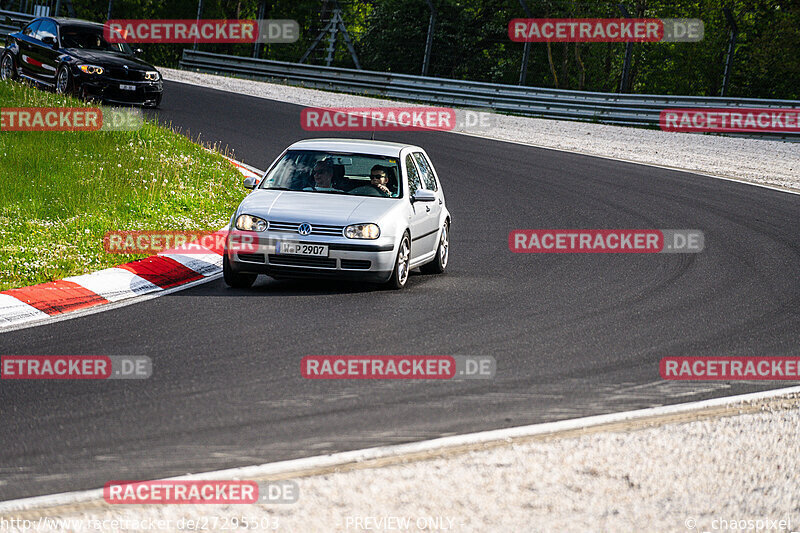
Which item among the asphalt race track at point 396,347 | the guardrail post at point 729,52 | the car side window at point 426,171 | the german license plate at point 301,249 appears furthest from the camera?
the guardrail post at point 729,52

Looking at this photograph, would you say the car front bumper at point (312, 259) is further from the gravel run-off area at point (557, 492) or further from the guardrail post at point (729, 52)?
the guardrail post at point (729, 52)

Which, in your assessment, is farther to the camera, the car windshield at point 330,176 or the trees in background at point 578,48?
the trees in background at point 578,48

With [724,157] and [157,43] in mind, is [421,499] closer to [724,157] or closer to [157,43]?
[724,157]

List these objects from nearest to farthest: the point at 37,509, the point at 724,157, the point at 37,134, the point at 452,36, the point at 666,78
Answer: the point at 37,509, the point at 37,134, the point at 724,157, the point at 452,36, the point at 666,78

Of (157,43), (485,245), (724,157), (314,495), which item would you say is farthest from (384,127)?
(157,43)

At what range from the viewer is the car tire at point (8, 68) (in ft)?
75.0

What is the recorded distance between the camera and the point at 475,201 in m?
17.0

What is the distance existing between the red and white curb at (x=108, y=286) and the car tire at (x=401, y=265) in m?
1.92

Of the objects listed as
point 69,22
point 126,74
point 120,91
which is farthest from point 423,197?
point 69,22

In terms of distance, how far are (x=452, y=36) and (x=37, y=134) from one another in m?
19.2

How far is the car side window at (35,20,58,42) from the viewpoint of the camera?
21969mm

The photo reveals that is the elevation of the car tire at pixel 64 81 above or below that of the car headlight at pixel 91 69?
below

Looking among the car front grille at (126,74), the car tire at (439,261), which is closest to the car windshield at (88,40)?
the car front grille at (126,74)

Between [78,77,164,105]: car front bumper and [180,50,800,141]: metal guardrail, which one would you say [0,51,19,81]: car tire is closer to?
[78,77,164,105]: car front bumper
